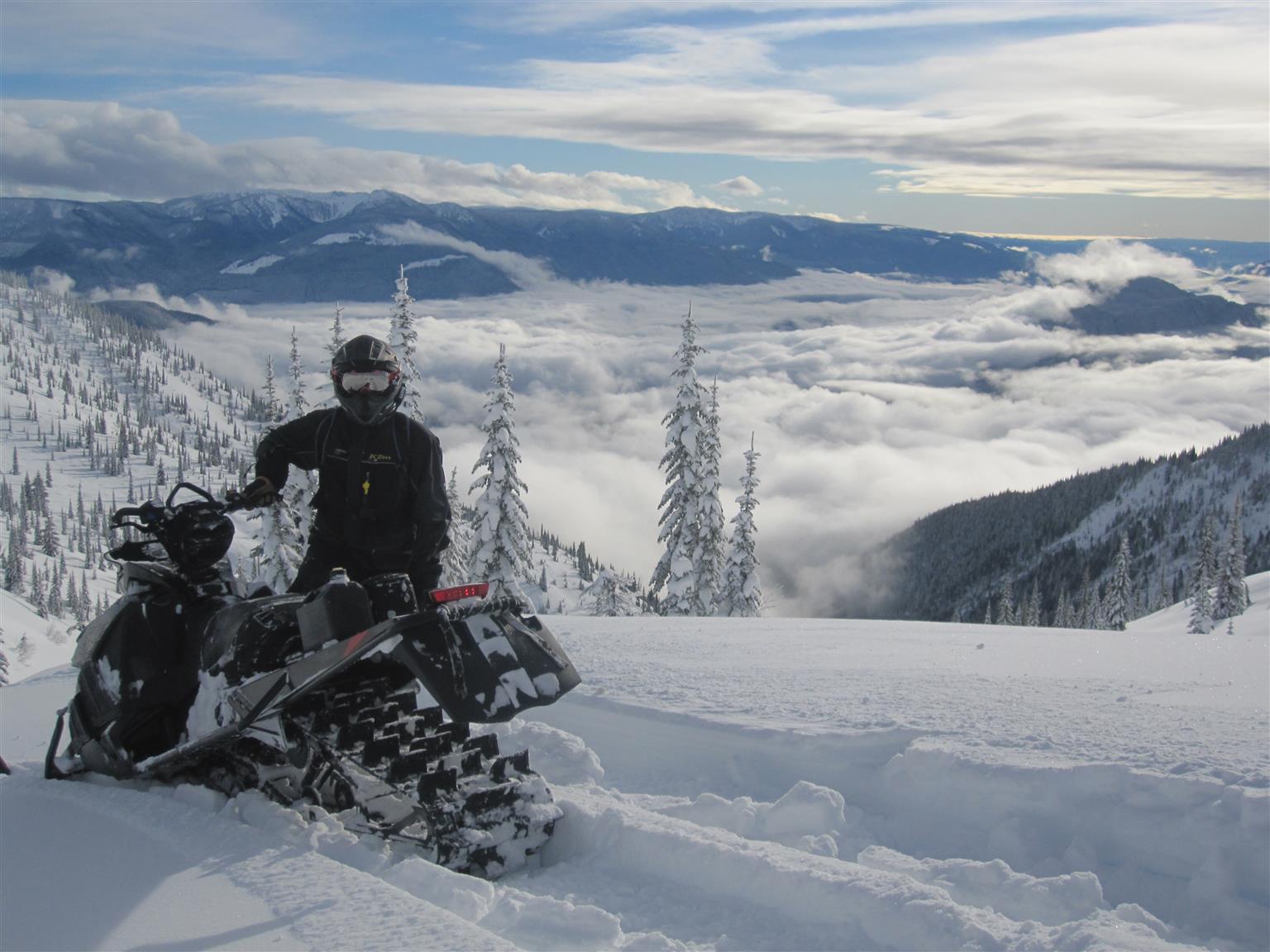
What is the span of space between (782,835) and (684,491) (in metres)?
28.7

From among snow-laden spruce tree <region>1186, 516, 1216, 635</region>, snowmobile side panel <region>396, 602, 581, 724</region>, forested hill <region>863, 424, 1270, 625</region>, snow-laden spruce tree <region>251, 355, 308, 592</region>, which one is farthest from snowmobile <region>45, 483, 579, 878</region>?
forested hill <region>863, 424, 1270, 625</region>

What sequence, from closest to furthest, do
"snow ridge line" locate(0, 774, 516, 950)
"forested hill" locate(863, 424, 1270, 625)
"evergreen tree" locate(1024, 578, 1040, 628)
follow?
"snow ridge line" locate(0, 774, 516, 950)
"evergreen tree" locate(1024, 578, 1040, 628)
"forested hill" locate(863, 424, 1270, 625)

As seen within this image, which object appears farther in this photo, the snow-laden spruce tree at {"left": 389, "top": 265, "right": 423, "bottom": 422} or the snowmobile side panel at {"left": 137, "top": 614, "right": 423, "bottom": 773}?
A: the snow-laden spruce tree at {"left": 389, "top": 265, "right": 423, "bottom": 422}

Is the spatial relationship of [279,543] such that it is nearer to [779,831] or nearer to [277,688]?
[277,688]

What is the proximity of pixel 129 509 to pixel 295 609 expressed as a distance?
129 cm

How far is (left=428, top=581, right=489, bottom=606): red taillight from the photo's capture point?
3.90m

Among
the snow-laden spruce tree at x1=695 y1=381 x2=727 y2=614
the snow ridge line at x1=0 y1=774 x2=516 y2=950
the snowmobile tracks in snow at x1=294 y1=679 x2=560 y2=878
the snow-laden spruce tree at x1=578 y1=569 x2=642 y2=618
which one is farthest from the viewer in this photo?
the snow-laden spruce tree at x1=578 y1=569 x2=642 y2=618

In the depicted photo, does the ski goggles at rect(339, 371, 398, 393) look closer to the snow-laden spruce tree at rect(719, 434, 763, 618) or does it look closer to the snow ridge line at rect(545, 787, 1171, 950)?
the snow ridge line at rect(545, 787, 1171, 950)

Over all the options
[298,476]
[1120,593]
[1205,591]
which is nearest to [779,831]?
[298,476]

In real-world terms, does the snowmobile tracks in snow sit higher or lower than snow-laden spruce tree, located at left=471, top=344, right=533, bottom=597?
higher

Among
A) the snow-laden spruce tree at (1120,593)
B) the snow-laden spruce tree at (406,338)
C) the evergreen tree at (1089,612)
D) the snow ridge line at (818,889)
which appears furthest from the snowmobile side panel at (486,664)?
the evergreen tree at (1089,612)

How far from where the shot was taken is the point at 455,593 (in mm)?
3920

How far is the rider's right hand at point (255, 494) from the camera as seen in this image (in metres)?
4.93

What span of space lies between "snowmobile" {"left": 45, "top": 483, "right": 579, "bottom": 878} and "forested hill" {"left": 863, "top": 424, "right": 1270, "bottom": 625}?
477 ft
